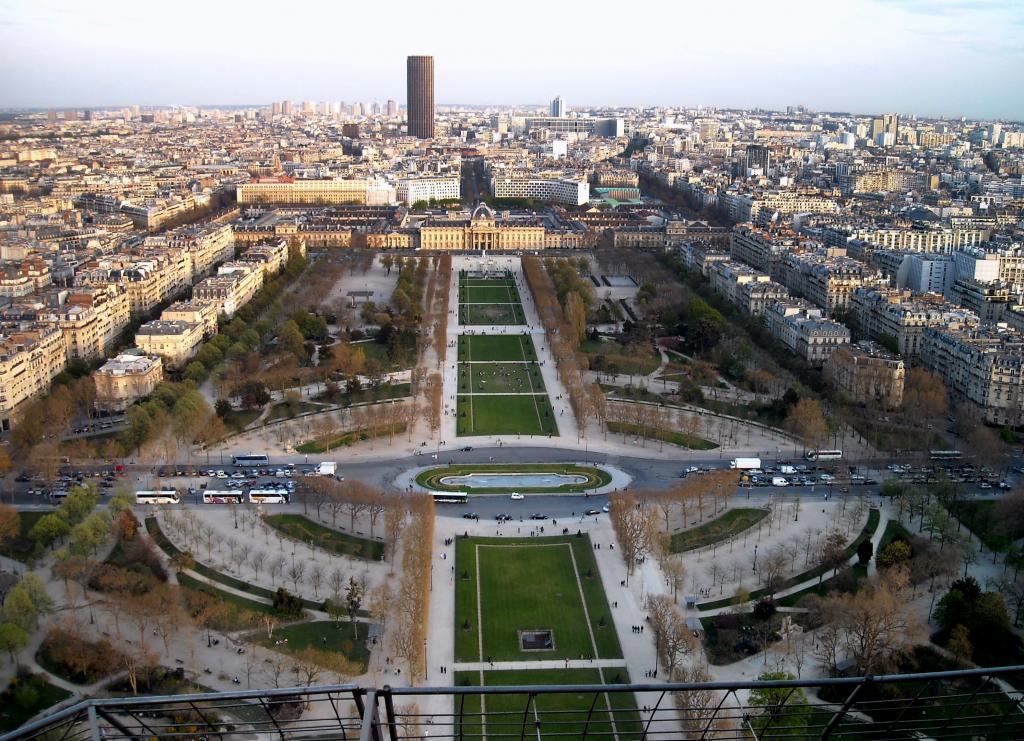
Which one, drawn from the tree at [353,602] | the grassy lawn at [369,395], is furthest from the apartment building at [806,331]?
the tree at [353,602]

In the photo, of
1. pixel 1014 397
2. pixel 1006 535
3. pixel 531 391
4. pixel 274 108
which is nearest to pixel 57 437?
pixel 531 391

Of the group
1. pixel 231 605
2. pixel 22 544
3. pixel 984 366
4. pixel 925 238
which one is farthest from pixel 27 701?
pixel 925 238

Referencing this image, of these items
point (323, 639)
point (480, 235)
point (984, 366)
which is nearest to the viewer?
point (323, 639)

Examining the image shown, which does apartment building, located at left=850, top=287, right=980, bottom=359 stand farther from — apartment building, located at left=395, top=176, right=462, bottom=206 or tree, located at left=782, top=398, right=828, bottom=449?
apartment building, located at left=395, top=176, right=462, bottom=206

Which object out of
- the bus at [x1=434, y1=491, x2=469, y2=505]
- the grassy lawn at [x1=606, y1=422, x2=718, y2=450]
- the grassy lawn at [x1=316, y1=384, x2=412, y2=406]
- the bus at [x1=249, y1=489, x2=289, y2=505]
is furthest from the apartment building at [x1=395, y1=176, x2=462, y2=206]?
the bus at [x1=434, y1=491, x2=469, y2=505]

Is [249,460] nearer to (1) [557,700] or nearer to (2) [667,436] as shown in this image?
(2) [667,436]

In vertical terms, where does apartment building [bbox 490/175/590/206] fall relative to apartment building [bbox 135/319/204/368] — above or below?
above

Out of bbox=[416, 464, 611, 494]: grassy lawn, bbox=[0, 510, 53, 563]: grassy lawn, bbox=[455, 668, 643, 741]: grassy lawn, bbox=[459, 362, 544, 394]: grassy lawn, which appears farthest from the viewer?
bbox=[459, 362, 544, 394]: grassy lawn
